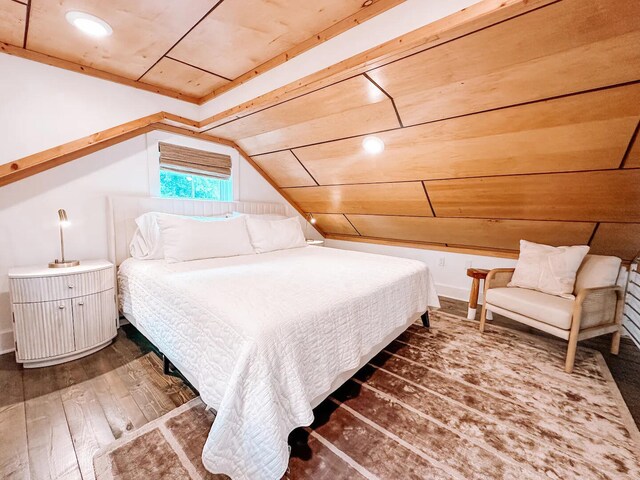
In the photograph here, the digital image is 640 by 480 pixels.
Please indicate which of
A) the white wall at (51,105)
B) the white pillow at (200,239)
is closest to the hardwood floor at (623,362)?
the white pillow at (200,239)

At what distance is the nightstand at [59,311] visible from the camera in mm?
1745

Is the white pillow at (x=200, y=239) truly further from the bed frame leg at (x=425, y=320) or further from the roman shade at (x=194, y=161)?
the bed frame leg at (x=425, y=320)

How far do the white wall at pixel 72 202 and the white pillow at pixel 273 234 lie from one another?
3.36 ft

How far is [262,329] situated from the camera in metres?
1.08

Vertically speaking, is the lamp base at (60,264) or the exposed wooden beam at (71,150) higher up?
the exposed wooden beam at (71,150)

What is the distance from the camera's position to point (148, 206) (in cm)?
261

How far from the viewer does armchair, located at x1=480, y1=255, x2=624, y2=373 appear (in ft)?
6.35

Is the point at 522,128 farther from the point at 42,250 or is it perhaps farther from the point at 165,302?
the point at 42,250

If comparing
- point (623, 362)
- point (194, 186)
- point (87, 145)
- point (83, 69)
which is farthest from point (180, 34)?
point (623, 362)

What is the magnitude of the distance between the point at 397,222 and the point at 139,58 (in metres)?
2.95

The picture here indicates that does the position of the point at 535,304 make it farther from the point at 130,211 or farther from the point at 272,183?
the point at 130,211

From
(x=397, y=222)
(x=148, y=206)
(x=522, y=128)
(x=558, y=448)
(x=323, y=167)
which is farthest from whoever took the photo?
(x=397, y=222)

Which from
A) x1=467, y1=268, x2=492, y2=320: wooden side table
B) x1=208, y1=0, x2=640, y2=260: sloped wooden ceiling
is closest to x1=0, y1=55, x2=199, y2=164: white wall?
x1=208, y1=0, x2=640, y2=260: sloped wooden ceiling

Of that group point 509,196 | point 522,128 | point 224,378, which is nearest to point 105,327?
point 224,378
